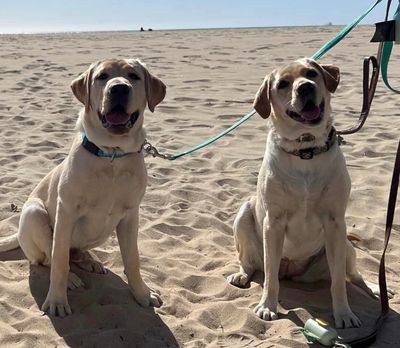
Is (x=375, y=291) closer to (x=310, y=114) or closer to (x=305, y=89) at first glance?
(x=310, y=114)

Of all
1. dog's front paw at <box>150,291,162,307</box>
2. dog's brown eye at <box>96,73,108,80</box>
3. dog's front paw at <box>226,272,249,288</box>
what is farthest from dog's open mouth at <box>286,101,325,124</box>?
dog's front paw at <box>150,291,162,307</box>

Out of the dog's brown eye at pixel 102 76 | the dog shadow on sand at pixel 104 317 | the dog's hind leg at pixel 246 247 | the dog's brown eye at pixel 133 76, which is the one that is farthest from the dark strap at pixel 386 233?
the dog's brown eye at pixel 102 76

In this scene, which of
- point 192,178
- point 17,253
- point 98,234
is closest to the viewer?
point 98,234

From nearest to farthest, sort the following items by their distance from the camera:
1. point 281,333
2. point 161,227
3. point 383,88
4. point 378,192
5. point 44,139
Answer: point 281,333, point 161,227, point 378,192, point 44,139, point 383,88

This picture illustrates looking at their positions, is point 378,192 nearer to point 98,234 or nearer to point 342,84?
point 98,234

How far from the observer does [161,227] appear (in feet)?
17.1

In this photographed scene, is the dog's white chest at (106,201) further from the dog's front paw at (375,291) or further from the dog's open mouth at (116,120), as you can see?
the dog's front paw at (375,291)

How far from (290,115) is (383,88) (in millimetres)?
7735

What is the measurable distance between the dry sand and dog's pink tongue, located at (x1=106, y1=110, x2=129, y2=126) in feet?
3.63

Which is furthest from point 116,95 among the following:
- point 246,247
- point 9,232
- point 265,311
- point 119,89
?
point 9,232

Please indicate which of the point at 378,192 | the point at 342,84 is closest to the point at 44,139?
the point at 378,192

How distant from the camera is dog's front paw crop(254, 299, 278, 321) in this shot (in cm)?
380

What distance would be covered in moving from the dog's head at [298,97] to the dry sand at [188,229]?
113 centimetres

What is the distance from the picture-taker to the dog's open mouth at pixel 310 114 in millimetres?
3615
